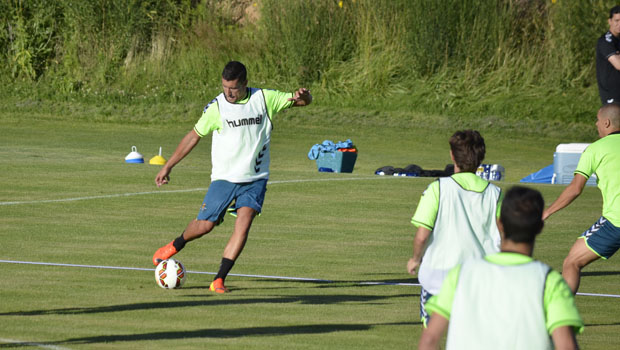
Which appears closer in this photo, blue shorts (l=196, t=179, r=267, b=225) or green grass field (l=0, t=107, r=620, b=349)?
green grass field (l=0, t=107, r=620, b=349)

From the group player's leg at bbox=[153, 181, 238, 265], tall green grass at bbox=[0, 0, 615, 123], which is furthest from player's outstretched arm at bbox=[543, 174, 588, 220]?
tall green grass at bbox=[0, 0, 615, 123]

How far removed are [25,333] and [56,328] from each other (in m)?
0.29

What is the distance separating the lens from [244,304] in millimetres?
9500

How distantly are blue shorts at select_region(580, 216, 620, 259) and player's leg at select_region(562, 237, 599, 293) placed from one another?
0.05m

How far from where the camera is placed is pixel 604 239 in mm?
8969

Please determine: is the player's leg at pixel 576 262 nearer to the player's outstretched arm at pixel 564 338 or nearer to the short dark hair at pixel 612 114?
the short dark hair at pixel 612 114

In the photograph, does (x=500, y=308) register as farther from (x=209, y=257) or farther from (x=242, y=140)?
(x=209, y=257)

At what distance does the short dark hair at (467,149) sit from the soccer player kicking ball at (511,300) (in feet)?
6.63

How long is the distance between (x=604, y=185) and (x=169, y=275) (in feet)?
12.8

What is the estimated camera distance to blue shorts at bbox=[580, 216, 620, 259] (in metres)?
8.95

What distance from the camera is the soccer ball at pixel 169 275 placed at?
33.2 feet

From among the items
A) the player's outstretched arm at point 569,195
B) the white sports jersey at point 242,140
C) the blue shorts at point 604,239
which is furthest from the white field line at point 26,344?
the blue shorts at point 604,239

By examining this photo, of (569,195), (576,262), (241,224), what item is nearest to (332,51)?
(241,224)

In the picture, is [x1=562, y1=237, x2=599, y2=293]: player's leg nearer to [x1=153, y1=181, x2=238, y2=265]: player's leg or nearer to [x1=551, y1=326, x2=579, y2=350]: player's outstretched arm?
[x1=153, y1=181, x2=238, y2=265]: player's leg
